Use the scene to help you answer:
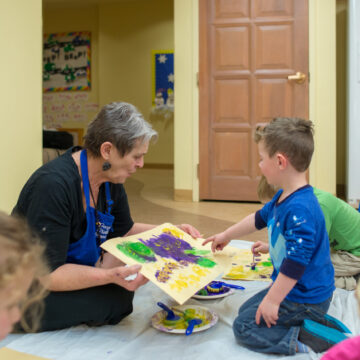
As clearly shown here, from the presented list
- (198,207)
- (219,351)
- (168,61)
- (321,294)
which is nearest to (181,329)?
(219,351)

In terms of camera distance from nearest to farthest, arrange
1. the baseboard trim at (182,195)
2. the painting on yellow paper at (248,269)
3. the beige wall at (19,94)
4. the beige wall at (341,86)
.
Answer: the painting on yellow paper at (248,269)
the beige wall at (19,94)
the baseboard trim at (182,195)
the beige wall at (341,86)

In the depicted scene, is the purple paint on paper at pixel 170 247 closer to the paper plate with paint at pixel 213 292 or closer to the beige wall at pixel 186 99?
the paper plate with paint at pixel 213 292

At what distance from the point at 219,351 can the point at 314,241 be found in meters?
0.47

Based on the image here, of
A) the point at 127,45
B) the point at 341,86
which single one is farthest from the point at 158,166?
the point at 341,86

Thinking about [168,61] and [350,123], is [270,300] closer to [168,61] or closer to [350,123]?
[350,123]

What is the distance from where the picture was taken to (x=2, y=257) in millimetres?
762

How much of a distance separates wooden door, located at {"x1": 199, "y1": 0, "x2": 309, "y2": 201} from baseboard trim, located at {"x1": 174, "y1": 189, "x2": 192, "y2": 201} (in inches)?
5.1

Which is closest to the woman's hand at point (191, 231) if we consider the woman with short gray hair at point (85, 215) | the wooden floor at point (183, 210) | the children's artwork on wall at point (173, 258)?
the children's artwork on wall at point (173, 258)

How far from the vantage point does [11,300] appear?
2.64 ft

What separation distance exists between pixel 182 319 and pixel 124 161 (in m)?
0.62

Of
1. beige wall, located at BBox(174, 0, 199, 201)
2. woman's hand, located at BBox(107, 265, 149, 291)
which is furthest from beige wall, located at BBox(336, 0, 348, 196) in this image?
woman's hand, located at BBox(107, 265, 149, 291)

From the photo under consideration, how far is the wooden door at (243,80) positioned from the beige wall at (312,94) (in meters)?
0.07

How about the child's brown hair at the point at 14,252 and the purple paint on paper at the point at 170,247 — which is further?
the purple paint on paper at the point at 170,247

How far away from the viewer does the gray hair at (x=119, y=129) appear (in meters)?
1.81
